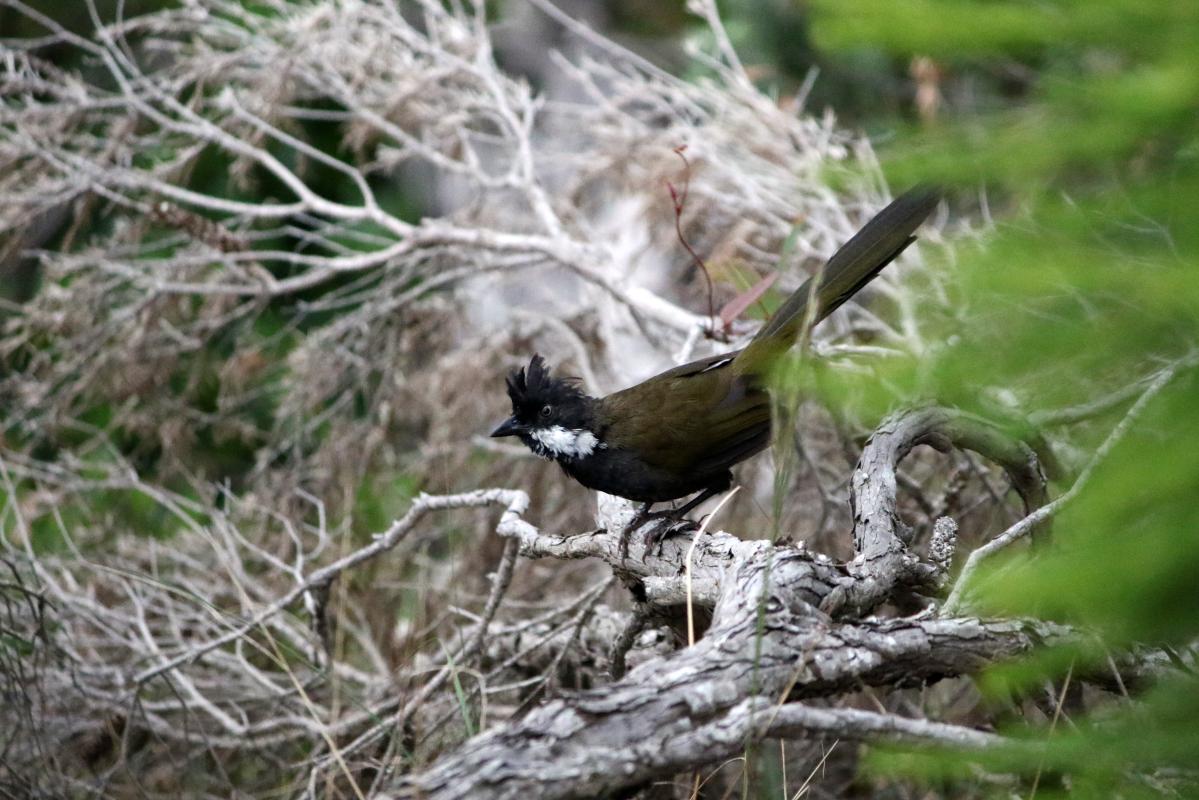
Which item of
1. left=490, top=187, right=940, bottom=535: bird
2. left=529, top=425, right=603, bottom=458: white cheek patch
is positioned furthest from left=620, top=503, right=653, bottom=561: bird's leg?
left=529, top=425, right=603, bottom=458: white cheek patch

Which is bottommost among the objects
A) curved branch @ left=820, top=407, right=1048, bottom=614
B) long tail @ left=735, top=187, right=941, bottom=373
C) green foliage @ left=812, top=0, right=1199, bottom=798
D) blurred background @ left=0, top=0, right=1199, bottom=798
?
blurred background @ left=0, top=0, right=1199, bottom=798

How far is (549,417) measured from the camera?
425 centimetres

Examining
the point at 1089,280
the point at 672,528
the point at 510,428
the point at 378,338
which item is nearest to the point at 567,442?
the point at 510,428

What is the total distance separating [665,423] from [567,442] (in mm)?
365

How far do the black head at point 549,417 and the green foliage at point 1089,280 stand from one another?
9.18 feet

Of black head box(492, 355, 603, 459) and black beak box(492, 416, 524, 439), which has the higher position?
black head box(492, 355, 603, 459)

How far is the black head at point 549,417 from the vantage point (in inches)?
165

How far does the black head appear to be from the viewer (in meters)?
4.18

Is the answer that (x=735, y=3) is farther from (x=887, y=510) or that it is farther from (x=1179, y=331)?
(x=1179, y=331)

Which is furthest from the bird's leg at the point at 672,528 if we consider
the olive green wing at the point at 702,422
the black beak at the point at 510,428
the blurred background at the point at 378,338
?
the black beak at the point at 510,428

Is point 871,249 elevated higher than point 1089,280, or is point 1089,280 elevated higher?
point 1089,280

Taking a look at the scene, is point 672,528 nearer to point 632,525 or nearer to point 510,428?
point 632,525

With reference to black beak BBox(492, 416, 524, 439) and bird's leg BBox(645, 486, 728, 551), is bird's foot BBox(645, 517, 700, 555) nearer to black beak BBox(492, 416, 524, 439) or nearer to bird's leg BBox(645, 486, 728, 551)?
bird's leg BBox(645, 486, 728, 551)

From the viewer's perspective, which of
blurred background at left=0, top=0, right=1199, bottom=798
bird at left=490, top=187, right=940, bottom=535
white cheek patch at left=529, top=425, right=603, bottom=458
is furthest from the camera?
blurred background at left=0, top=0, right=1199, bottom=798
